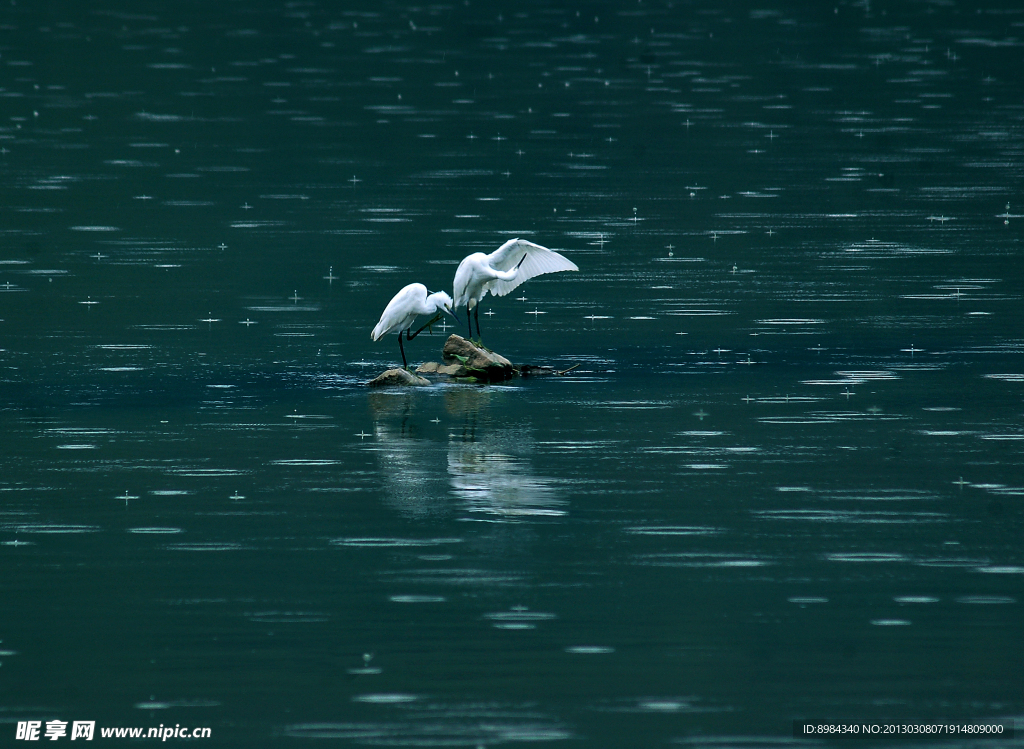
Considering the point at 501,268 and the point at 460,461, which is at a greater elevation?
the point at 501,268

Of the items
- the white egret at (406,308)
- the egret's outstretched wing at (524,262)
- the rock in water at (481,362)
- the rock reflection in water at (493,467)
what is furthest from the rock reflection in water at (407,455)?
the egret's outstretched wing at (524,262)

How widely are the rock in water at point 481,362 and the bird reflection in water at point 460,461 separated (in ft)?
2.16

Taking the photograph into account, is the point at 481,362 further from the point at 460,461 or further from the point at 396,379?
the point at 460,461

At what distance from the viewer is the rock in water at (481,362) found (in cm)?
1798

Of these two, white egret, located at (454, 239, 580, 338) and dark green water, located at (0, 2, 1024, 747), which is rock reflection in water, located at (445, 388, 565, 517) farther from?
white egret, located at (454, 239, 580, 338)

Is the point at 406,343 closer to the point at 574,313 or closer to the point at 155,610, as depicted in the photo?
the point at 574,313

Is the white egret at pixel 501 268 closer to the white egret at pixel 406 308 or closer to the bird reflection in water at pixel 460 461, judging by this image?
the white egret at pixel 406 308

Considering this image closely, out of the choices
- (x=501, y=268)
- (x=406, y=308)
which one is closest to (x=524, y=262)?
(x=501, y=268)

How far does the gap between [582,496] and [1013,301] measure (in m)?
10.5

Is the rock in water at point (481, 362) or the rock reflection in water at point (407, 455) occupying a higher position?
the rock in water at point (481, 362)

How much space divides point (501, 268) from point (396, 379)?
105 inches

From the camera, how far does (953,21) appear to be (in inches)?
2773

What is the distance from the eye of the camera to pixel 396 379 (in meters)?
17.8

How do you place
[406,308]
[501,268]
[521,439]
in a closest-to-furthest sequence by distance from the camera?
1. [521,439]
2. [406,308]
3. [501,268]
